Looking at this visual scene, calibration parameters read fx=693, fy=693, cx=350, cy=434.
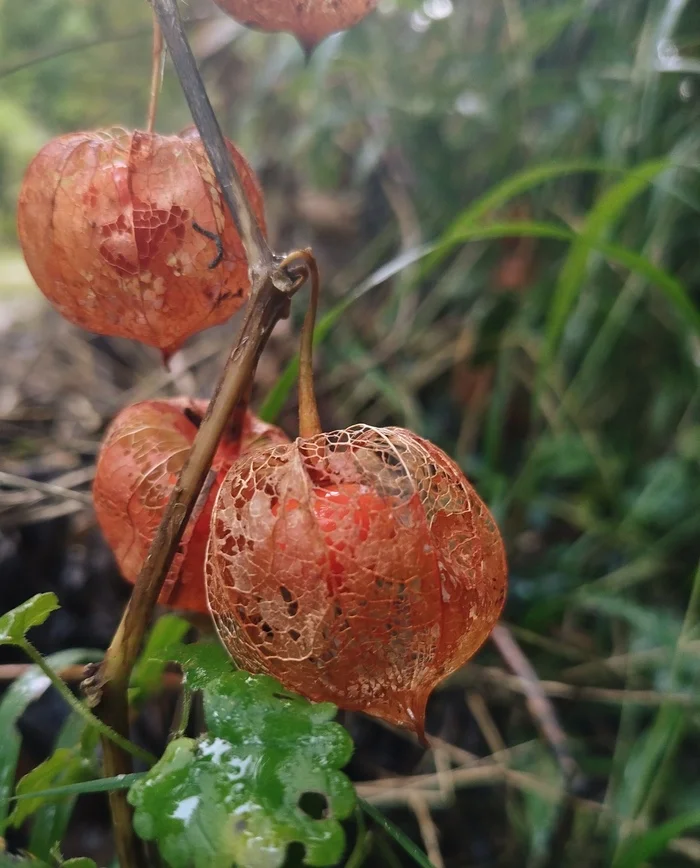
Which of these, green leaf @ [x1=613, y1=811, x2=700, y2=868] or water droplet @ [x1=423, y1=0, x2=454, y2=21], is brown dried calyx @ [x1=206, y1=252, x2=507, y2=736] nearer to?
green leaf @ [x1=613, y1=811, x2=700, y2=868]

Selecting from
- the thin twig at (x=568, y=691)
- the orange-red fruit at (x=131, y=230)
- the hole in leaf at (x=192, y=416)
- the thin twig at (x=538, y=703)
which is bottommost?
the thin twig at (x=568, y=691)

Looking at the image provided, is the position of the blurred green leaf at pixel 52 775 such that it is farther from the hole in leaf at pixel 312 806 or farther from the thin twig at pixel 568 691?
the thin twig at pixel 568 691

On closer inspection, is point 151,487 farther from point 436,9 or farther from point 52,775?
point 436,9

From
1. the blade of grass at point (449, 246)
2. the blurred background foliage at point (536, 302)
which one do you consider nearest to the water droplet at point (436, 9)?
the blurred background foliage at point (536, 302)

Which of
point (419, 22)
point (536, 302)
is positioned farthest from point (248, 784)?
point (419, 22)

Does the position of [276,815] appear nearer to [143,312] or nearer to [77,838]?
[143,312]

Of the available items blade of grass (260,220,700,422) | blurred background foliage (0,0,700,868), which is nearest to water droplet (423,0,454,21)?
blurred background foliage (0,0,700,868)

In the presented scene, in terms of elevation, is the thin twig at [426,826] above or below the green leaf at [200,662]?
below
